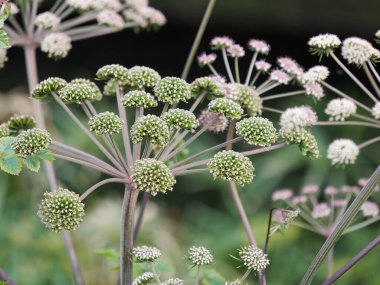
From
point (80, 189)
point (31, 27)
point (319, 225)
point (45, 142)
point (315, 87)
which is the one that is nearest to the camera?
point (45, 142)

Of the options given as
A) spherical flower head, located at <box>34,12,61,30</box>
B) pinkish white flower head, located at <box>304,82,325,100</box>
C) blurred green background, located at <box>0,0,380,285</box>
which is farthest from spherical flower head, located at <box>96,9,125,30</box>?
blurred green background, located at <box>0,0,380,285</box>

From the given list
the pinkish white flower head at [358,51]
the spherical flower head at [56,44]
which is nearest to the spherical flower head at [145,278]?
the pinkish white flower head at [358,51]

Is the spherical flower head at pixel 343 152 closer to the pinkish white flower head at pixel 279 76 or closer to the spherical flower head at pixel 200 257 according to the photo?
the pinkish white flower head at pixel 279 76

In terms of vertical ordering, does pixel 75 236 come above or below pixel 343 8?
below

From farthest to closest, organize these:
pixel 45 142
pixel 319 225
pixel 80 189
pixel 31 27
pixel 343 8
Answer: pixel 343 8 → pixel 80 189 → pixel 31 27 → pixel 319 225 → pixel 45 142

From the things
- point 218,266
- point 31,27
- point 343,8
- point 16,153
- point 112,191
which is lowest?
point 218,266

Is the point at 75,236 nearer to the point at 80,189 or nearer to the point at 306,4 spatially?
the point at 80,189

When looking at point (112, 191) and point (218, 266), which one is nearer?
point (218, 266)

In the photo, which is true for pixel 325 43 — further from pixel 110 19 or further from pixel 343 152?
pixel 110 19

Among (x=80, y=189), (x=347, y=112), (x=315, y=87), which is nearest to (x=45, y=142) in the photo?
(x=315, y=87)
